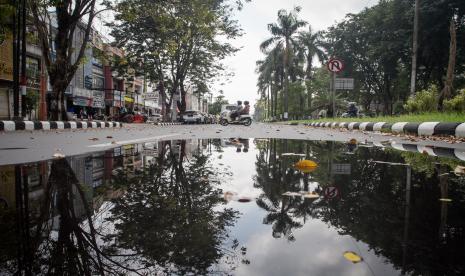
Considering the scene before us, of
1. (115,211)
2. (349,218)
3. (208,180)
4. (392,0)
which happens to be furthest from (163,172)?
(392,0)

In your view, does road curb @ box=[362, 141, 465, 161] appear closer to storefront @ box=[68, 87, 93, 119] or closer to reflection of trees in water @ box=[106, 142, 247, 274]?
reflection of trees in water @ box=[106, 142, 247, 274]

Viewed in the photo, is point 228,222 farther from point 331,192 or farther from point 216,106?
point 216,106

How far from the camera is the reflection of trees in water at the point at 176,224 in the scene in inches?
55.7

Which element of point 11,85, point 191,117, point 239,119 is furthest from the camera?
point 191,117

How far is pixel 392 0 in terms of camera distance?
30.4m

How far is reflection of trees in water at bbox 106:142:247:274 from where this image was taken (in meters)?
1.41

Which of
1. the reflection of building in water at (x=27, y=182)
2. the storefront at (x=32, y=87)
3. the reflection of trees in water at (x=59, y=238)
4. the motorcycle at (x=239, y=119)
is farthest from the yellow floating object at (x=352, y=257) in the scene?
the storefront at (x=32, y=87)

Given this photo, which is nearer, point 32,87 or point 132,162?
point 132,162

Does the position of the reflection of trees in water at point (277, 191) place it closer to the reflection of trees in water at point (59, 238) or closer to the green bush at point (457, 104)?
the reflection of trees in water at point (59, 238)

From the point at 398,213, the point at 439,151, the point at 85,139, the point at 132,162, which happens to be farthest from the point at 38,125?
the point at 398,213

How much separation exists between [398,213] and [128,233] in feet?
4.77

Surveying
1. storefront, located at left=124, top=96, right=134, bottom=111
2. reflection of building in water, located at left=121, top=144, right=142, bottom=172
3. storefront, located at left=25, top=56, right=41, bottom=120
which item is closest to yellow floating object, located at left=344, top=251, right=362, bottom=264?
reflection of building in water, located at left=121, top=144, right=142, bottom=172

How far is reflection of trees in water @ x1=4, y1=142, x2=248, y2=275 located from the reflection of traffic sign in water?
2.46ft

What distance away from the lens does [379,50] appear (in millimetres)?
30516
